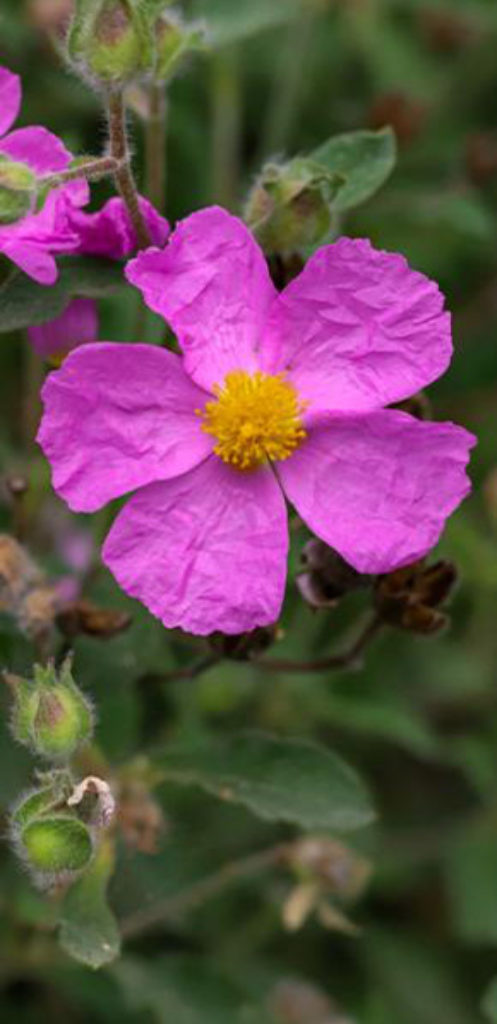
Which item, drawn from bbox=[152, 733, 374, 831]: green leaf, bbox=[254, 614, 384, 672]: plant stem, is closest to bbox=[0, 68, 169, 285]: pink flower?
bbox=[254, 614, 384, 672]: plant stem

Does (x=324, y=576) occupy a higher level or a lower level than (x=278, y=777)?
higher

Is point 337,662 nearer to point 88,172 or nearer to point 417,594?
point 417,594

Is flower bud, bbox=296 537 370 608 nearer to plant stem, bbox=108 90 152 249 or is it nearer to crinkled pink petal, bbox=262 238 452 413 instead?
crinkled pink petal, bbox=262 238 452 413

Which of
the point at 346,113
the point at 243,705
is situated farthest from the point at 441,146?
the point at 243,705

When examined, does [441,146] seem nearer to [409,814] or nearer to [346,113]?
[346,113]

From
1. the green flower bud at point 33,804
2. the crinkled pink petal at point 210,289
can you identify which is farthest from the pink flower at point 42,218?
the green flower bud at point 33,804

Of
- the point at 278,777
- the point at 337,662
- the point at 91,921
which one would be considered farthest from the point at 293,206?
the point at 91,921

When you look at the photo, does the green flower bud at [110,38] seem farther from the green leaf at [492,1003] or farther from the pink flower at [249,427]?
the green leaf at [492,1003]
